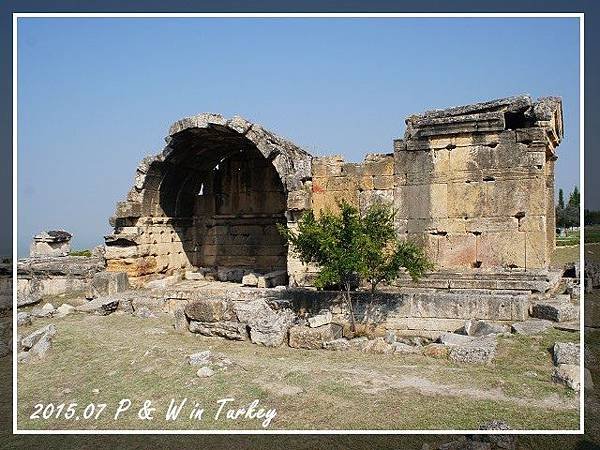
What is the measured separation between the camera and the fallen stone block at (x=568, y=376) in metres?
6.80

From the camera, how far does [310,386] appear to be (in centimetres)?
710

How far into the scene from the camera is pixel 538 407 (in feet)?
20.6

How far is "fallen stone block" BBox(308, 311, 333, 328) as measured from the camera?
991 cm

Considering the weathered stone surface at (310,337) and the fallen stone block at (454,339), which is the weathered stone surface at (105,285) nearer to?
the weathered stone surface at (310,337)

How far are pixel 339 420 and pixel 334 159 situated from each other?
7.62 meters

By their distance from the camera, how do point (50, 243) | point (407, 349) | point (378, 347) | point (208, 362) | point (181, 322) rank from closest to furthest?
point (208, 362) → point (407, 349) → point (378, 347) → point (181, 322) → point (50, 243)

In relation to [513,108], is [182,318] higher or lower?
lower

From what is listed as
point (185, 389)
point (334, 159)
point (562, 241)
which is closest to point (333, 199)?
point (334, 159)

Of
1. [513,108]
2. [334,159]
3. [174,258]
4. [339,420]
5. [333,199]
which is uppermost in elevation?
[513,108]

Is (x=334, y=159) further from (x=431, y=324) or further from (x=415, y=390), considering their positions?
(x=415, y=390)

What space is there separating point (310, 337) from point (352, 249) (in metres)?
1.73

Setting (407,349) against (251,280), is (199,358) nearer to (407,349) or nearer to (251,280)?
(407,349)

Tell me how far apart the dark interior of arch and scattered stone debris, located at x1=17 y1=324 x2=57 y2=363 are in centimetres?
624

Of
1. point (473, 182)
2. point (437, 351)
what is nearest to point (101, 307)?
point (437, 351)
